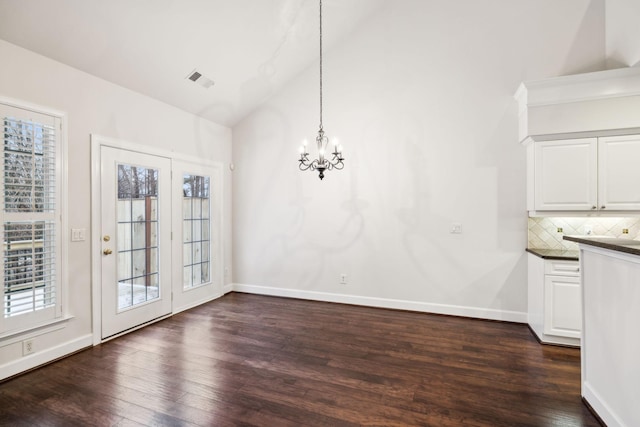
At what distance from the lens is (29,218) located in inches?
104

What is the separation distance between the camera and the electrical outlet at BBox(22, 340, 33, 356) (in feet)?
Answer: 8.64

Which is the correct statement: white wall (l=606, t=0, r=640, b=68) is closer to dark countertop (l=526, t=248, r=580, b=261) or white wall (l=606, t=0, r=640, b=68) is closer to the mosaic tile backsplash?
the mosaic tile backsplash

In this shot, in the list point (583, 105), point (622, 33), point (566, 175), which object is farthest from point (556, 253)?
point (622, 33)

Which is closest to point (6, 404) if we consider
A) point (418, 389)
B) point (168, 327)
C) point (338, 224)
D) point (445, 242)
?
point (168, 327)

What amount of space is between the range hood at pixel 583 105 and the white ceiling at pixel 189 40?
8.24 ft

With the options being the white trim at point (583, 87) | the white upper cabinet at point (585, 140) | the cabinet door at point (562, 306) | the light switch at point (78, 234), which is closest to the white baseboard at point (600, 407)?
the cabinet door at point (562, 306)

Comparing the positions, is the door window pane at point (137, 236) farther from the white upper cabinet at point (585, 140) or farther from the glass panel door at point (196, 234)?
the white upper cabinet at point (585, 140)

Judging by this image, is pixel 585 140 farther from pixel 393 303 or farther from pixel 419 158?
pixel 393 303

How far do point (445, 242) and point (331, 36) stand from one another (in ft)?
10.9

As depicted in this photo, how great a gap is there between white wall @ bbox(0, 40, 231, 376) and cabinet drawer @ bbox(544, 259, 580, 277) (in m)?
4.75

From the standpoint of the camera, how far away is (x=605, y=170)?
10.2 feet

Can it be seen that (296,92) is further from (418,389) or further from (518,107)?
(418,389)

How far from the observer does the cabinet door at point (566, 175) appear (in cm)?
317

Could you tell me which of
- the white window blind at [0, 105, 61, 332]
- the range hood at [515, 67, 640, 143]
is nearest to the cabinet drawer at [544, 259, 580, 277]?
the range hood at [515, 67, 640, 143]
